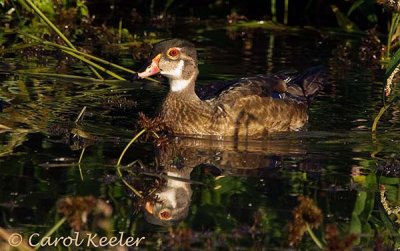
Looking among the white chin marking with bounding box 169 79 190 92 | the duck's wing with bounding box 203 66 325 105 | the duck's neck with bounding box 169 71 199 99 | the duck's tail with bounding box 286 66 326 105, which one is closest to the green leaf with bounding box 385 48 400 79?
the duck's wing with bounding box 203 66 325 105

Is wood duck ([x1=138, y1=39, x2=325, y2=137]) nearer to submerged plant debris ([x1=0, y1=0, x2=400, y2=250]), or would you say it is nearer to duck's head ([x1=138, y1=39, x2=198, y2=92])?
duck's head ([x1=138, y1=39, x2=198, y2=92])

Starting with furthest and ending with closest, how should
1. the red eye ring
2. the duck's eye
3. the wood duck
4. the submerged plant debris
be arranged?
the duck's eye < the wood duck < the red eye ring < the submerged plant debris

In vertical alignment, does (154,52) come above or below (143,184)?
above

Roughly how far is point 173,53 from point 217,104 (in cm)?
63

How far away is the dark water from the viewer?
7.79 metres

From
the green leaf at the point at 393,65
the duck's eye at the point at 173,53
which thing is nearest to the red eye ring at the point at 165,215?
the green leaf at the point at 393,65

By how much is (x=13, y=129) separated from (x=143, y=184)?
2158 millimetres

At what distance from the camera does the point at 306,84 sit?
12398 mm

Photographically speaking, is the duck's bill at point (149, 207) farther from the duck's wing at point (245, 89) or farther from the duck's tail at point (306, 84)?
the duck's tail at point (306, 84)

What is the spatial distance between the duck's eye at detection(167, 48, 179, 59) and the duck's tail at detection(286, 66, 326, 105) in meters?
1.49

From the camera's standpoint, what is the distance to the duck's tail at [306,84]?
40.1 ft

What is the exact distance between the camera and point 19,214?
7.90m

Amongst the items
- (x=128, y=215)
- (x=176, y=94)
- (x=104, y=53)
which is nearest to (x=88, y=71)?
(x=104, y=53)

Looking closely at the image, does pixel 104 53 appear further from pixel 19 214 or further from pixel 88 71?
pixel 19 214
